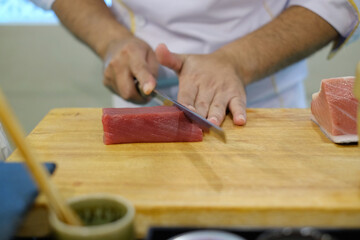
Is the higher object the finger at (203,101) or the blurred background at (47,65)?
the finger at (203,101)

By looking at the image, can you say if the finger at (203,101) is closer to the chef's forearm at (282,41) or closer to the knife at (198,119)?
the knife at (198,119)

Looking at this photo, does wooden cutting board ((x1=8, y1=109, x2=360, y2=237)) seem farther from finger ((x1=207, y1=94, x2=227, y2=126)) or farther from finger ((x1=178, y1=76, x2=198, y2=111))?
finger ((x1=178, y1=76, x2=198, y2=111))

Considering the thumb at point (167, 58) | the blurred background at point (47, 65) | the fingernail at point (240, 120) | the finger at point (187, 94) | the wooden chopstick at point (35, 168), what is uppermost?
the wooden chopstick at point (35, 168)

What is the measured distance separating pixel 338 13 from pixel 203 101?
0.58 meters

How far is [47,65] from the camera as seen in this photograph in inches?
131

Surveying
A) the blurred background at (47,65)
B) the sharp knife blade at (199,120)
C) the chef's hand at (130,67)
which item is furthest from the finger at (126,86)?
the blurred background at (47,65)

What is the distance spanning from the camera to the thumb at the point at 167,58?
1367mm

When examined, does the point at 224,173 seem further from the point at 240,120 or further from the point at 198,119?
the point at 240,120

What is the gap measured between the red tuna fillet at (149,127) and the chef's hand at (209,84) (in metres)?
0.14

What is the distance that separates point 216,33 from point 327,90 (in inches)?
22.5

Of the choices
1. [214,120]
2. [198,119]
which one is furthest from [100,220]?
[214,120]

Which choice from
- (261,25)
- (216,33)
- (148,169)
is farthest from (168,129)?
(261,25)

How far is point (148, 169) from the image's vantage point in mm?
979

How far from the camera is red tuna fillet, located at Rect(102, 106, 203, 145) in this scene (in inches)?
44.2
